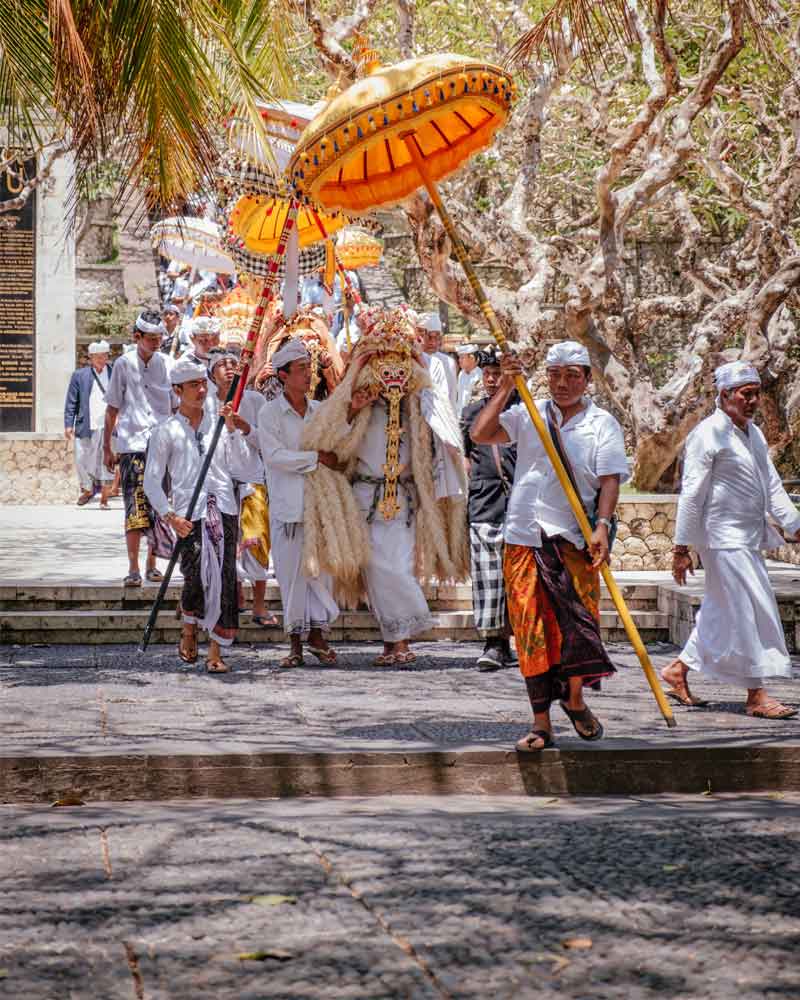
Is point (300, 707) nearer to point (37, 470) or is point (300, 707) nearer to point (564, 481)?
point (564, 481)

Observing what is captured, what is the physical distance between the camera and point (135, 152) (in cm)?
1105

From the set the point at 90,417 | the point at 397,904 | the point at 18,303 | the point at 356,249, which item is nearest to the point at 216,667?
the point at 397,904

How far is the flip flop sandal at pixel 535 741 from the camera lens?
7277 mm

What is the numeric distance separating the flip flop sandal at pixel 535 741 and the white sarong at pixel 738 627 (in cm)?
179

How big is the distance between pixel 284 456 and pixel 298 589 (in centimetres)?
84

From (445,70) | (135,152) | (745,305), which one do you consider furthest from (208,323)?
(745,305)

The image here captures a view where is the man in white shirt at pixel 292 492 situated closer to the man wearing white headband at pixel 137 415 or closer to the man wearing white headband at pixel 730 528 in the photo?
the man wearing white headband at pixel 137 415

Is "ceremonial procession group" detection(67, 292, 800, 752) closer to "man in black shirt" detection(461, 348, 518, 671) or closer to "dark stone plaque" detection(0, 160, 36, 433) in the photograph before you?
"man in black shirt" detection(461, 348, 518, 671)

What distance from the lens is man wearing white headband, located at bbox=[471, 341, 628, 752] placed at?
293 inches

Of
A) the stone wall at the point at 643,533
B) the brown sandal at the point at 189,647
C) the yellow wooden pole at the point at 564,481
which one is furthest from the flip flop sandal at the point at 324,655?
the stone wall at the point at 643,533

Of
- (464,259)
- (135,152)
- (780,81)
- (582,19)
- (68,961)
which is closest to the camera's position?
(68,961)

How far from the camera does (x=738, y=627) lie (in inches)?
354

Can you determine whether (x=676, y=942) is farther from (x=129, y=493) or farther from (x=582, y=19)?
(x=129, y=493)

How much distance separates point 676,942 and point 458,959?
618 mm
